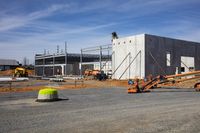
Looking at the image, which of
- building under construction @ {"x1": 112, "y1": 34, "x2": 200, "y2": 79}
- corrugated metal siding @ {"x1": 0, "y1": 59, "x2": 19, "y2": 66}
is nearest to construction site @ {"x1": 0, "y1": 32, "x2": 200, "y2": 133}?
building under construction @ {"x1": 112, "y1": 34, "x2": 200, "y2": 79}

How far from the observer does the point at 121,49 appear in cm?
4056

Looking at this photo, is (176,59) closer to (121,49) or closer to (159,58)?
(159,58)

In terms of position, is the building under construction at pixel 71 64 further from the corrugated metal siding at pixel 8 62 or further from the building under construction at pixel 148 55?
the corrugated metal siding at pixel 8 62

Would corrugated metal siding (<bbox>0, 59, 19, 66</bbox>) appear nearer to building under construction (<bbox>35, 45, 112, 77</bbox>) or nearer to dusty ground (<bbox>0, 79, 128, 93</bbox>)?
building under construction (<bbox>35, 45, 112, 77</bbox>)

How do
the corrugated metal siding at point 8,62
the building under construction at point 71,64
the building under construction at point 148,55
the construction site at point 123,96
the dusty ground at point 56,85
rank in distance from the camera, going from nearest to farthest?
the construction site at point 123,96
the dusty ground at point 56,85
the building under construction at point 148,55
the building under construction at point 71,64
the corrugated metal siding at point 8,62

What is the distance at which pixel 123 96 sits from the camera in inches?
733

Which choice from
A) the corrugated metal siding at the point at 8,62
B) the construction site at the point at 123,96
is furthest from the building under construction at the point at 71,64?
the corrugated metal siding at the point at 8,62

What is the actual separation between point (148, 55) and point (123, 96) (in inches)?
776

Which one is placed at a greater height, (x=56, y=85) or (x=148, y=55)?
(x=148, y=55)

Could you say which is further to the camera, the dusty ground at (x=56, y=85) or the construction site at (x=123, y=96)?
the dusty ground at (x=56, y=85)

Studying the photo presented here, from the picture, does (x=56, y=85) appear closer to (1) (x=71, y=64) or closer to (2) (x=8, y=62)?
(1) (x=71, y=64)

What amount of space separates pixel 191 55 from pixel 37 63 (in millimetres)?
45693

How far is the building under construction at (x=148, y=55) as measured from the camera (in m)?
37.2

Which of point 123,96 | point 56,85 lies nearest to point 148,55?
point 56,85
